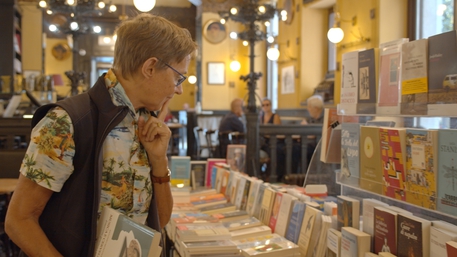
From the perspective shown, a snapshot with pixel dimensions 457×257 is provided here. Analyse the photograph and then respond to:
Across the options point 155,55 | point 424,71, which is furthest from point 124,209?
point 424,71

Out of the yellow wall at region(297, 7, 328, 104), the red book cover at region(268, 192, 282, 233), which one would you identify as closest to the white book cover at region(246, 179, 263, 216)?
the red book cover at region(268, 192, 282, 233)

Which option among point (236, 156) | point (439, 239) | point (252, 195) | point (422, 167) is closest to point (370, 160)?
point (422, 167)

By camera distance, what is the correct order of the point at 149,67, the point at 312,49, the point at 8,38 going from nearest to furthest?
the point at 149,67, the point at 312,49, the point at 8,38

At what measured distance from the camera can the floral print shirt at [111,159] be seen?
123cm

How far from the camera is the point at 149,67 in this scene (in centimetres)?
139

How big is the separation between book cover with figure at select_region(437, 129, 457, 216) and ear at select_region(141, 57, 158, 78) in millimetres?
924

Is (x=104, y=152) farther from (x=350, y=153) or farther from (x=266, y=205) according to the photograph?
(x=266, y=205)

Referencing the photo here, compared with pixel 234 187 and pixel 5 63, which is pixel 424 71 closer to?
pixel 234 187

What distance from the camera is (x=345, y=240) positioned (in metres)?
1.81

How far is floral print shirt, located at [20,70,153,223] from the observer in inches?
48.5

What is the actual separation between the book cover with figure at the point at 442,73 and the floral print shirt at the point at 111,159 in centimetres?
97

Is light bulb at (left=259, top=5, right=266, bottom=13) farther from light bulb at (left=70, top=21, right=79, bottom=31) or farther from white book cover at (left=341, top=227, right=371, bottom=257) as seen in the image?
white book cover at (left=341, top=227, right=371, bottom=257)

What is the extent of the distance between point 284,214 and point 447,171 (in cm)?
103

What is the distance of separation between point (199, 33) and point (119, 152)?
1429 centimetres
